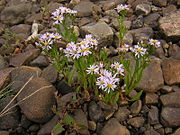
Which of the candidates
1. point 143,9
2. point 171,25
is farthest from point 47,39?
point 143,9

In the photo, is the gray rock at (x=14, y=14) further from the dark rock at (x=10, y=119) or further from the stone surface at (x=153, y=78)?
the stone surface at (x=153, y=78)

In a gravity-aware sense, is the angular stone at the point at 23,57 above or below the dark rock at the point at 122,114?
above

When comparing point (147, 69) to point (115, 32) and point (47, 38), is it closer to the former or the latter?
point (115, 32)

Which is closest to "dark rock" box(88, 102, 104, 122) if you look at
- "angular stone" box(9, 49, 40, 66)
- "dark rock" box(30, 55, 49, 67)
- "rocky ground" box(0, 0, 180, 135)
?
"rocky ground" box(0, 0, 180, 135)

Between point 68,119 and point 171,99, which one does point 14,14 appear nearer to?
point 68,119

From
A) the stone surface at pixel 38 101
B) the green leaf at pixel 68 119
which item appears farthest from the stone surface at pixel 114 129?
the stone surface at pixel 38 101
